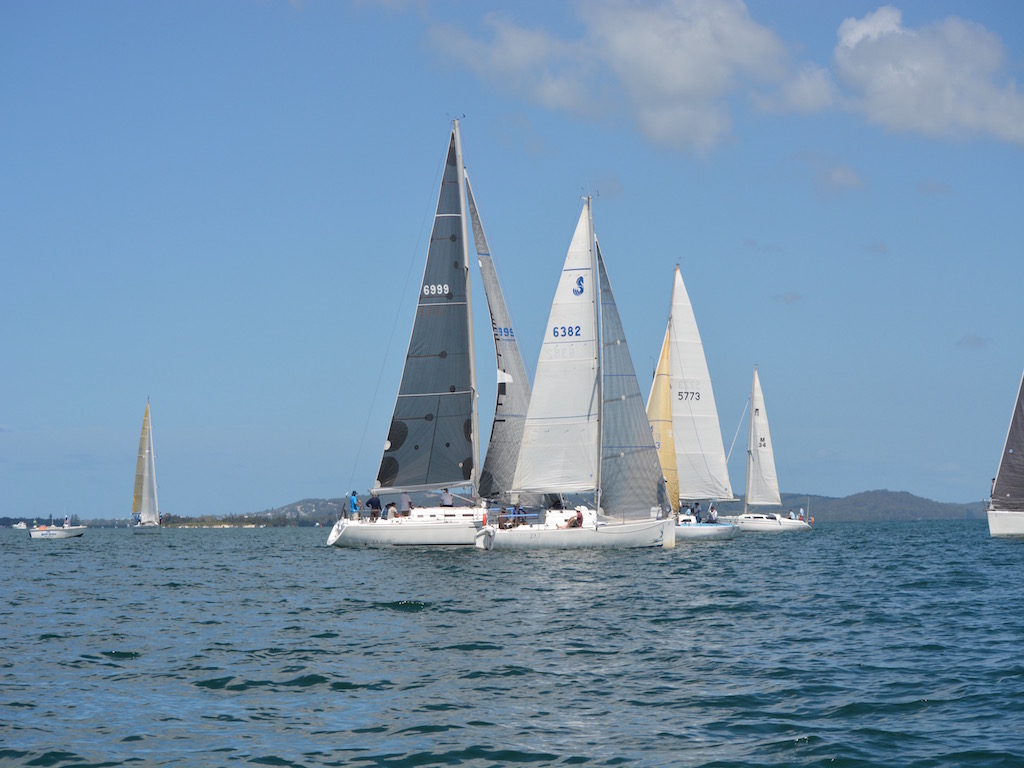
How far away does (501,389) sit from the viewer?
42.8 metres

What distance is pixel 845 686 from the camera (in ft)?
43.9

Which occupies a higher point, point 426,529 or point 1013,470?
point 1013,470

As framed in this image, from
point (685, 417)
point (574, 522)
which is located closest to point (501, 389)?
point (574, 522)

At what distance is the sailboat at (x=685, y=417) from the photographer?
55.8m

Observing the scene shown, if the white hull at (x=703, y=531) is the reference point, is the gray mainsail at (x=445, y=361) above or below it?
above

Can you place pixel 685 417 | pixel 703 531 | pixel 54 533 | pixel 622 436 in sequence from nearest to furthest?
1. pixel 622 436
2. pixel 703 531
3. pixel 685 417
4. pixel 54 533

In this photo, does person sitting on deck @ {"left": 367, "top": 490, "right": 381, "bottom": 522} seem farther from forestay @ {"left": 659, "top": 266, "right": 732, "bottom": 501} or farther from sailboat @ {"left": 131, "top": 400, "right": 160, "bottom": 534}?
sailboat @ {"left": 131, "top": 400, "right": 160, "bottom": 534}

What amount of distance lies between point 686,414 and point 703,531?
26.0 feet

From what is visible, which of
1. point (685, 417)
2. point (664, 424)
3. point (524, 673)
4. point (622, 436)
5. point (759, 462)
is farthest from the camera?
point (759, 462)

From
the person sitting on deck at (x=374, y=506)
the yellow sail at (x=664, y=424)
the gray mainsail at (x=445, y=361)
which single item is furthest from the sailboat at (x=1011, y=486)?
the person sitting on deck at (x=374, y=506)

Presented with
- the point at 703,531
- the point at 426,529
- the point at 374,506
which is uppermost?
the point at 374,506

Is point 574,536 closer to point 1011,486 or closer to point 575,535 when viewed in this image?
point 575,535

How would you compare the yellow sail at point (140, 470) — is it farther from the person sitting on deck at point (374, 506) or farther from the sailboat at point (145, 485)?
the person sitting on deck at point (374, 506)

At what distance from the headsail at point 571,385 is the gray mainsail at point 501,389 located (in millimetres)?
3069
